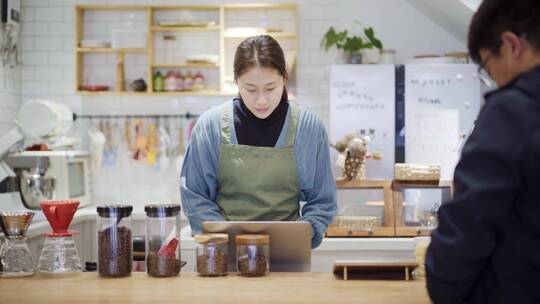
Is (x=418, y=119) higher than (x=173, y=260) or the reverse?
higher

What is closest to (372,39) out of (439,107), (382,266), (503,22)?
(439,107)

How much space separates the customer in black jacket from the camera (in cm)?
138

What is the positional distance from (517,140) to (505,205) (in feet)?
0.43

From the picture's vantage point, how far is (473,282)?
58.8 inches

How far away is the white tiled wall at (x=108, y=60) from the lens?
5883 millimetres

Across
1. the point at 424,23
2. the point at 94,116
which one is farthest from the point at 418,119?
the point at 94,116

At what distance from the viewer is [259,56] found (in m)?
2.62

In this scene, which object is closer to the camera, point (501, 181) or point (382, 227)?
point (501, 181)

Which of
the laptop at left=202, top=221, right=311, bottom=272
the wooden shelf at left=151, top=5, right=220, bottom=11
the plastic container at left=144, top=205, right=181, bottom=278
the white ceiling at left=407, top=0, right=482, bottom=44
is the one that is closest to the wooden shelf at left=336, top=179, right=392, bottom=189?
the white ceiling at left=407, top=0, right=482, bottom=44

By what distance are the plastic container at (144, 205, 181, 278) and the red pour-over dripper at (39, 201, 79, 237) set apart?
0.28 meters

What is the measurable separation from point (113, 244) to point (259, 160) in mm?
704

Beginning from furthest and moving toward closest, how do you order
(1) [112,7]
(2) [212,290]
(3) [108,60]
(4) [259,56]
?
(3) [108,60], (1) [112,7], (4) [259,56], (2) [212,290]

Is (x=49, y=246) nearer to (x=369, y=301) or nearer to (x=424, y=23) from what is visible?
(x=369, y=301)

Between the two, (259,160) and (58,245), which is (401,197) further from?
(58,245)
